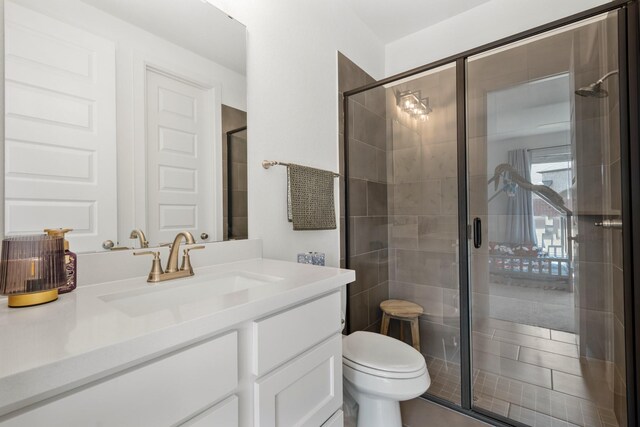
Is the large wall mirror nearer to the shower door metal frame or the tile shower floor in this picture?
the shower door metal frame

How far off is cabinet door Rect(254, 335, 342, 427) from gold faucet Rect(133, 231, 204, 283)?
49 cm

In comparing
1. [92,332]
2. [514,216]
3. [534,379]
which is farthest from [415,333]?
[92,332]

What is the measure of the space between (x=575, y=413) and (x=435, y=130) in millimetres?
1732

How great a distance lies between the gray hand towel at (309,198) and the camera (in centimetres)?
154

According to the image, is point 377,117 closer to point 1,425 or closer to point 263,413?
point 263,413

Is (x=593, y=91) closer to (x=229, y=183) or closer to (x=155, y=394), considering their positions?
(x=229, y=183)

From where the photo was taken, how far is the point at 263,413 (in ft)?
2.30

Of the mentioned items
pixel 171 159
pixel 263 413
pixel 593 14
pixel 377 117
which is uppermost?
pixel 593 14

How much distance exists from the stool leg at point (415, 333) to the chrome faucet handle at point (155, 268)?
174 cm

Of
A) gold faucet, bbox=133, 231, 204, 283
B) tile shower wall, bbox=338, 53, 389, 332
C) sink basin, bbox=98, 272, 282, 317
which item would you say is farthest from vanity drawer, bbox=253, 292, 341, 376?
tile shower wall, bbox=338, 53, 389, 332

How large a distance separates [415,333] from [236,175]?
1635mm

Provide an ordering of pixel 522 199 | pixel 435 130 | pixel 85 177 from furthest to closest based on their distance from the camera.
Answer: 1. pixel 435 130
2. pixel 522 199
3. pixel 85 177

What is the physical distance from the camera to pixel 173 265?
3.27 feet

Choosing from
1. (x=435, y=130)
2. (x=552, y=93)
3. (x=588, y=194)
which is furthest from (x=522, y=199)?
(x=435, y=130)
